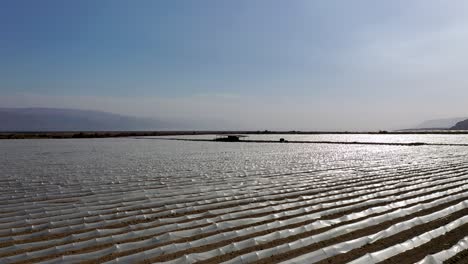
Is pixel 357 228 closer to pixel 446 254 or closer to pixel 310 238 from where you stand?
pixel 310 238

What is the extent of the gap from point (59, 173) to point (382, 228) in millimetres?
10744

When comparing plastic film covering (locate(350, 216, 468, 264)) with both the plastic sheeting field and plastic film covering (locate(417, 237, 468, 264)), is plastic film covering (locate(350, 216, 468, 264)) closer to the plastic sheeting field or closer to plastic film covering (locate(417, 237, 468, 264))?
the plastic sheeting field

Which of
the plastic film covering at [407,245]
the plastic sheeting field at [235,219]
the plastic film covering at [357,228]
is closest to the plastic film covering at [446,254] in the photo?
the plastic sheeting field at [235,219]

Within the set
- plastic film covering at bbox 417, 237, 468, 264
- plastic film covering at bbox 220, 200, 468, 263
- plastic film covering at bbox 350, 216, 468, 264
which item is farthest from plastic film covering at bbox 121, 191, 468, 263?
plastic film covering at bbox 417, 237, 468, 264

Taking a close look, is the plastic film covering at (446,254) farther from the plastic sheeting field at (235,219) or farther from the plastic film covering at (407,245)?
the plastic film covering at (407,245)

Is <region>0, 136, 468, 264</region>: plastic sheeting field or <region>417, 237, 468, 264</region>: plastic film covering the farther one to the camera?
<region>0, 136, 468, 264</region>: plastic sheeting field

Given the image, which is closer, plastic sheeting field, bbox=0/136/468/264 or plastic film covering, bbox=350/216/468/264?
plastic film covering, bbox=350/216/468/264

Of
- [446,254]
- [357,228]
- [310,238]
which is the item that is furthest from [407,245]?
[310,238]

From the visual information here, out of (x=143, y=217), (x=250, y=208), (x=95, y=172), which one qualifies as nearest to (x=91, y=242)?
(x=143, y=217)

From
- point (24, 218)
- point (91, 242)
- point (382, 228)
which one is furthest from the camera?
point (24, 218)

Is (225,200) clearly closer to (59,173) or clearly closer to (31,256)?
(31,256)

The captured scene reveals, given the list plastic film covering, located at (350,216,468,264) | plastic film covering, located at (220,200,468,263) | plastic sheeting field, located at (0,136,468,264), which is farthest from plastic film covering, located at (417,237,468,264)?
plastic film covering, located at (220,200,468,263)

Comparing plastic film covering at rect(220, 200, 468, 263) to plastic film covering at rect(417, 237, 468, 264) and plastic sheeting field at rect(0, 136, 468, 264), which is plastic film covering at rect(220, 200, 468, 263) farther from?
plastic film covering at rect(417, 237, 468, 264)

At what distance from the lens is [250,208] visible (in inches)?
263
